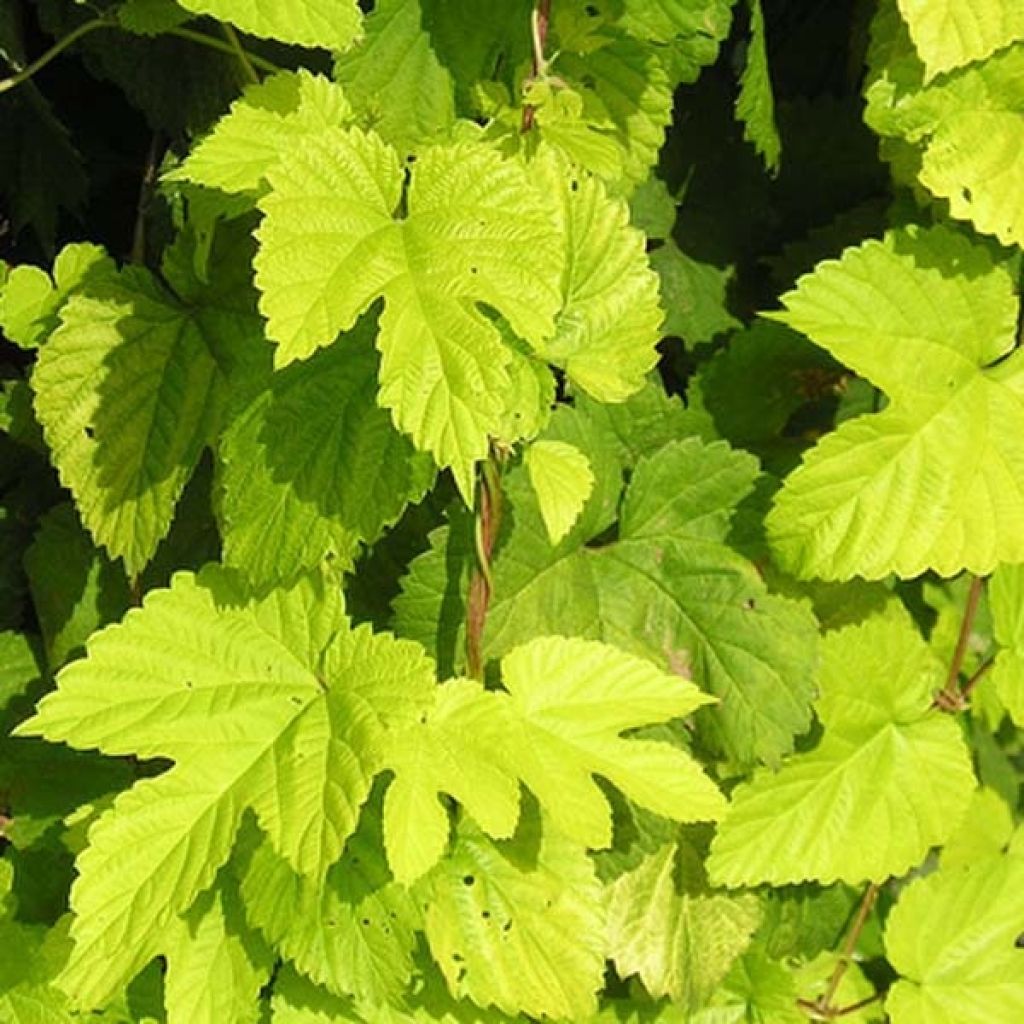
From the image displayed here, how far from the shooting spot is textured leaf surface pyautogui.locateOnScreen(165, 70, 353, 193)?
1.25m

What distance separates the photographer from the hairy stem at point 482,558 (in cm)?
141

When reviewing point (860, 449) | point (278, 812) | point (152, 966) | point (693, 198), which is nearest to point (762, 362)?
point (693, 198)

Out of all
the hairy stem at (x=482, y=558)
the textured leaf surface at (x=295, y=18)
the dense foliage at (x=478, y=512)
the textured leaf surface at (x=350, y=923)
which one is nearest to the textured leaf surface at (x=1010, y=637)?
Result: the dense foliage at (x=478, y=512)

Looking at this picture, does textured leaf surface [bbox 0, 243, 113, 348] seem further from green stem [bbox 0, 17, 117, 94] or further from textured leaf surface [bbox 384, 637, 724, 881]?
textured leaf surface [bbox 384, 637, 724, 881]

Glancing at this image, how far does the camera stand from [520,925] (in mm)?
1431

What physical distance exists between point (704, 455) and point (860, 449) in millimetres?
158

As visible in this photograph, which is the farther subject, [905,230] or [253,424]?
[905,230]

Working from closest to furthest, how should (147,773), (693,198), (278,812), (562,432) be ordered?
(278,812) < (562,432) < (147,773) < (693,198)

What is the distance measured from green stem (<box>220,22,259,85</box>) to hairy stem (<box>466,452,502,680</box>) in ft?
1.44

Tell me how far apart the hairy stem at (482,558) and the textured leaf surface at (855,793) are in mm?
346

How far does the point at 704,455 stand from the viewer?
156 centimetres

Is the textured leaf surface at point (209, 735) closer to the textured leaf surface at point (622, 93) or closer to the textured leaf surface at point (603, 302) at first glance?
the textured leaf surface at point (603, 302)

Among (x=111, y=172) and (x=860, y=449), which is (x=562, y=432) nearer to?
(x=860, y=449)

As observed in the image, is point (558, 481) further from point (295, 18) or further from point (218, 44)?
point (218, 44)
